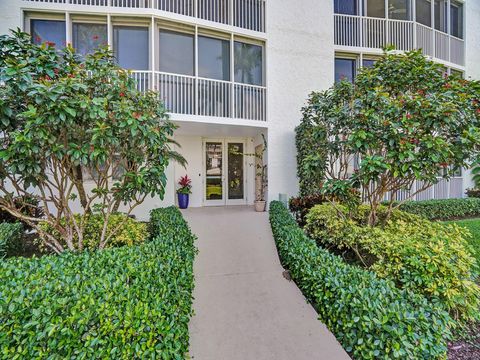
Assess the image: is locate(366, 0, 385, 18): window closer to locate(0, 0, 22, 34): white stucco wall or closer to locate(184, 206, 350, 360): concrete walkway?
locate(184, 206, 350, 360): concrete walkway

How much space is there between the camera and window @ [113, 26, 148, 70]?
7.59 m

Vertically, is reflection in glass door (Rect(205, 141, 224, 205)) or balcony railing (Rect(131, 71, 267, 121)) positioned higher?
balcony railing (Rect(131, 71, 267, 121))

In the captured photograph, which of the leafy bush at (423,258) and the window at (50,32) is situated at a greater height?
the window at (50,32)

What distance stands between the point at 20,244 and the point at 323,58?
1044 cm

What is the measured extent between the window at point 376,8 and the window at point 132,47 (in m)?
8.87

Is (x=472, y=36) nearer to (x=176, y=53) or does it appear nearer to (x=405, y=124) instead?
(x=405, y=124)

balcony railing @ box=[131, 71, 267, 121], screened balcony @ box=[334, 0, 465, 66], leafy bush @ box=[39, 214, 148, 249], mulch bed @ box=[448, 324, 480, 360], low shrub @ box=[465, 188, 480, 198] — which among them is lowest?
mulch bed @ box=[448, 324, 480, 360]

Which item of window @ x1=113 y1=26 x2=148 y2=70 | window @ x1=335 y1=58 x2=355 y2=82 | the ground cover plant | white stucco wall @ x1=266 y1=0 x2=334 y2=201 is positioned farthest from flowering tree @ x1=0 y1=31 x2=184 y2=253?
window @ x1=335 y1=58 x2=355 y2=82

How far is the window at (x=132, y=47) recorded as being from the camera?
7594mm

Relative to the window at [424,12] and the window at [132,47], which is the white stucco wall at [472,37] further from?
the window at [132,47]

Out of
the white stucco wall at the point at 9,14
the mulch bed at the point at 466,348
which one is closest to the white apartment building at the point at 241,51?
the white stucco wall at the point at 9,14

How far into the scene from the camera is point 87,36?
7.45 m

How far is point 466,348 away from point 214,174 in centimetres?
840

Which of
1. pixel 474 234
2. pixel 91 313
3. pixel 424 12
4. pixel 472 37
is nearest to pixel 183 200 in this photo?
pixel 91 313
